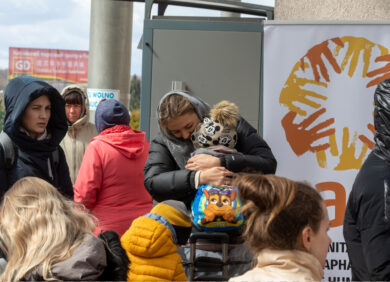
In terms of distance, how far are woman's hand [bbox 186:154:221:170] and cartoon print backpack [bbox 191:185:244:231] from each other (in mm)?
112

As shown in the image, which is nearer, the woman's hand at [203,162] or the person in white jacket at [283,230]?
the person in white jacket at [283,230]

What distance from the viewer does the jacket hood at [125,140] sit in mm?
4254

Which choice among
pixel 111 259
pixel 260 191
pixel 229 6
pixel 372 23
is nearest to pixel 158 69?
pixel 229 6

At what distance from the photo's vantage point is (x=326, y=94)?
4.15m

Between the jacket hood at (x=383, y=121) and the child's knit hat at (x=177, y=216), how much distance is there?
108 centimetres

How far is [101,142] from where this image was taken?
425 cm

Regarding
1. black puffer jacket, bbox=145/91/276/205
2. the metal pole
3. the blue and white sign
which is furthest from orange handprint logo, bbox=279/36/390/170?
the metal pole

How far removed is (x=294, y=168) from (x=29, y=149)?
178 centimetres

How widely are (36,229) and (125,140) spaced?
1.90m

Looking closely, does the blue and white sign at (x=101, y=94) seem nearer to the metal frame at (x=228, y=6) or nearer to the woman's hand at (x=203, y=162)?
the metal frame at (x=228, y=6)

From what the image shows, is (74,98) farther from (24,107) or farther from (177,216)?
(177,216)

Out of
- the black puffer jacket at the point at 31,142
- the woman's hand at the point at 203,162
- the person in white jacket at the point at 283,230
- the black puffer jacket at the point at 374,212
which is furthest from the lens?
A: the black puffer jacket at the point at 31,142

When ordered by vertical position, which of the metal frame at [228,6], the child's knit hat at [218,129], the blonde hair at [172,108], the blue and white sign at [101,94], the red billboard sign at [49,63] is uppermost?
the red billboard sign at [49,63]

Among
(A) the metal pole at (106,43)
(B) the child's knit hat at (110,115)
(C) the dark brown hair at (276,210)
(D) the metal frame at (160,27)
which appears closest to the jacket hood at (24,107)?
(B) the child's knit hat at (110,115)
